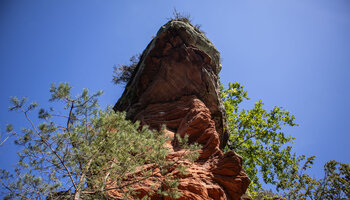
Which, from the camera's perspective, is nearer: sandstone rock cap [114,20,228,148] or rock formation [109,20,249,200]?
rock formation [109,20,249,200]

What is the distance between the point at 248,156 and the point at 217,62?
8.83 metres

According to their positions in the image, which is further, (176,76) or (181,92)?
(176,76)

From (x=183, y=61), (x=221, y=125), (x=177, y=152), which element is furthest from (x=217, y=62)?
(x=177, y=152)

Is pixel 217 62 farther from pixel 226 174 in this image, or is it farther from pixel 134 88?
pixel 226 174

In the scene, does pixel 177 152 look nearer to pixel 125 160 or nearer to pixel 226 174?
pixel 226 174

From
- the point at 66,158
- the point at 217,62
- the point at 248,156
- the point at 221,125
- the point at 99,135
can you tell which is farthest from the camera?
the point at 248,156

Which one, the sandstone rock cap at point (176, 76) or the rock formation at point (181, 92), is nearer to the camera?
the rock formation at point (181, 92)

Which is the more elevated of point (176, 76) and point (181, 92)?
point (176, 76)

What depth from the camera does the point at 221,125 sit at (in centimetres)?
1033

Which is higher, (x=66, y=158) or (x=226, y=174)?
(x=226, y=174)

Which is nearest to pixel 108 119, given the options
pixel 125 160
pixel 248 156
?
pixel 125 160

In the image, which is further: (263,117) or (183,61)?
(263,117)

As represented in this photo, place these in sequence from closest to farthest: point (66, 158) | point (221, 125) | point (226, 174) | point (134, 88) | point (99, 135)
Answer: point (66, 158), point (99, 135), point (226, 174), point (221, 125), point (134, 88)

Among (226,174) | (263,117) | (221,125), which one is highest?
(263,117)
